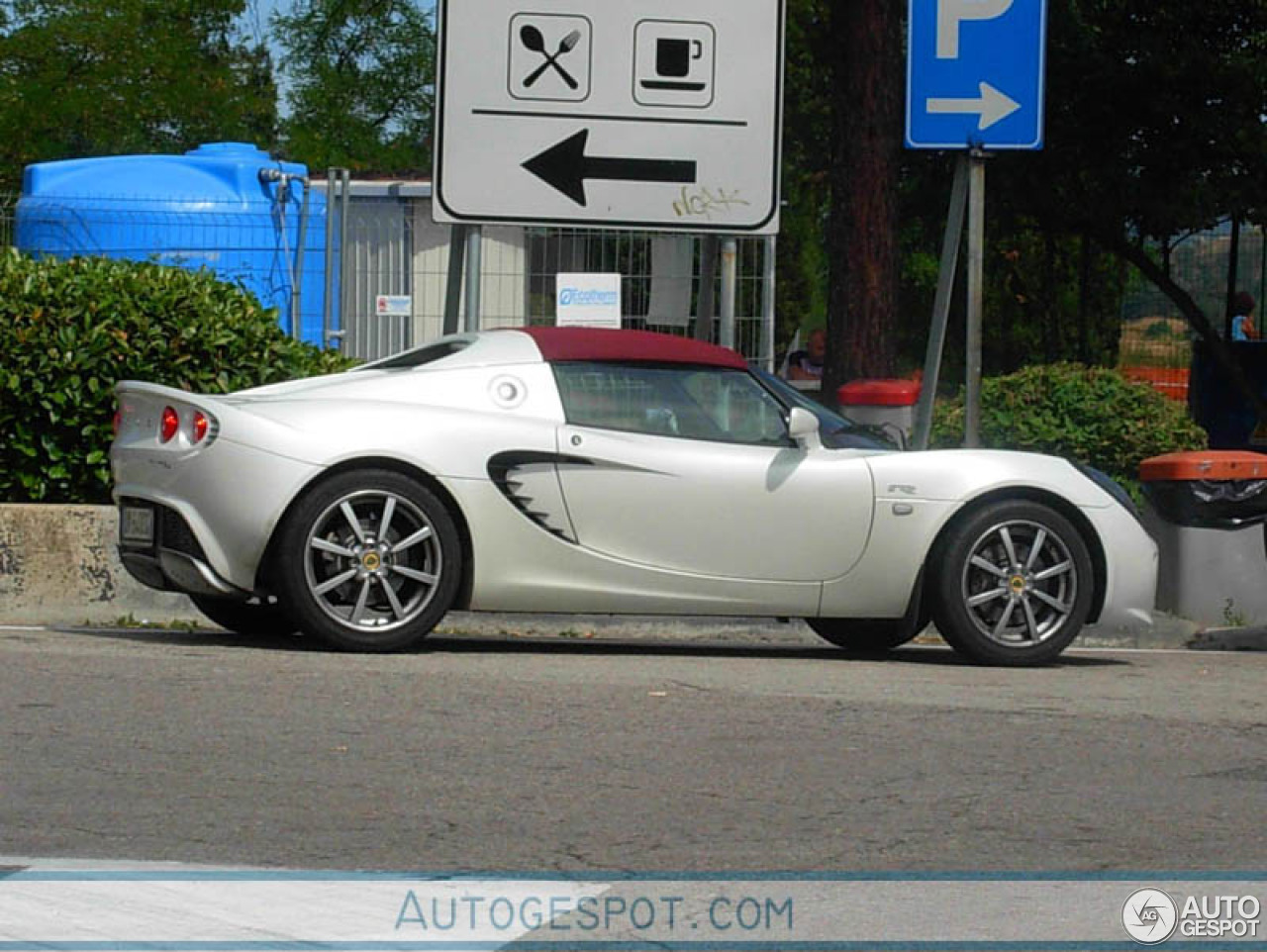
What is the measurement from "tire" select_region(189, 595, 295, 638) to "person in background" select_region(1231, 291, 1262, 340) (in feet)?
47.2

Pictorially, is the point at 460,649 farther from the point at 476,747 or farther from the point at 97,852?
the point at 97,852

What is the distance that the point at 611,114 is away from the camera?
11.1 metres

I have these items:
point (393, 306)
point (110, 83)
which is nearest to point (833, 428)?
point (393, 306)

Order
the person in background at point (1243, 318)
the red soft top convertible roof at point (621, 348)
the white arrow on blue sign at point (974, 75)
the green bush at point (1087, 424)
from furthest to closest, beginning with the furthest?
the person in background at point (1243, 318) → the green bush at point (1087, 424) → the white arrow on blue sign at point (974, 75) → the red soft top convertible roof at point (621, 348)

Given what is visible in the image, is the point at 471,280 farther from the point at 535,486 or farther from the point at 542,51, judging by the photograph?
the point at 535,486

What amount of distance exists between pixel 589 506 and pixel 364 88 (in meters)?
40.3

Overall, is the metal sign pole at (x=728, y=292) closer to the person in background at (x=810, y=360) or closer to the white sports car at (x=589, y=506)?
the white sports car at (x=589, y=506)

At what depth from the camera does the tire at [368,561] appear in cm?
830

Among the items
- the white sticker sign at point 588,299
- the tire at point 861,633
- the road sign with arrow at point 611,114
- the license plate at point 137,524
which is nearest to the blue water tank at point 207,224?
the white sticker sign at point 588,299

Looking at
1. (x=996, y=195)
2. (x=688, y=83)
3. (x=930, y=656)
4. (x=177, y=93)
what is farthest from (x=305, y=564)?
(x=177, y=93)

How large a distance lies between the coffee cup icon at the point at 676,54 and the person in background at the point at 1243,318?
11.8 meters

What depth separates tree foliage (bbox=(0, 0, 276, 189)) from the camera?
1581 inches

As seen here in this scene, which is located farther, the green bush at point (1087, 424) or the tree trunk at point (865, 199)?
the tree trunk at point (865, 199)

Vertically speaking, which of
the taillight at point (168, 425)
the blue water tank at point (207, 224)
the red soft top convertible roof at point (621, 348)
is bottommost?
the taillight at point (168, 425)
